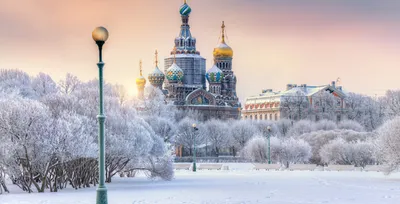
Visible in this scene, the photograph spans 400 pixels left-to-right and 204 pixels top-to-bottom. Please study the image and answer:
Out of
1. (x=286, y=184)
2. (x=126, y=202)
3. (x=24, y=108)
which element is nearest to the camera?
(x=126, y=202)

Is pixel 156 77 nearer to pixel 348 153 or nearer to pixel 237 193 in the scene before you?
pixel 348 153

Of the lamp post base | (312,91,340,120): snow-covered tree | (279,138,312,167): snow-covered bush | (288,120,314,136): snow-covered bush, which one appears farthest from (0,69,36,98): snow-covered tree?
(312,91,340,120): snow-covered tree

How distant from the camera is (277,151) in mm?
71062

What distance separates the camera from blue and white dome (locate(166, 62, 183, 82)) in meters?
127

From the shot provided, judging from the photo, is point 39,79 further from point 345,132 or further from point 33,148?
point 33,148

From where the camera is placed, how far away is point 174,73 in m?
127

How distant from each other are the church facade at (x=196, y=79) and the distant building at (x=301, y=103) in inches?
401

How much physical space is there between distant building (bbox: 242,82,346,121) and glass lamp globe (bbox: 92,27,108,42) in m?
104

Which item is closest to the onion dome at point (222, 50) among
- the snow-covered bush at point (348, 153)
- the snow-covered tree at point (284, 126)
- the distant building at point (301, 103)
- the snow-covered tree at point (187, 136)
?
the distant building at point (301, 103)

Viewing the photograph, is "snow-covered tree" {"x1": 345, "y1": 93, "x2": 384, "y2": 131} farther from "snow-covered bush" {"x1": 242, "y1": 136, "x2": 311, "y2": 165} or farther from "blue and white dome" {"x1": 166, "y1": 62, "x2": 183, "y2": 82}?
"snow-covered bush" {"x1": 242, "y1": 136, "x2": 311, "y2": 165}

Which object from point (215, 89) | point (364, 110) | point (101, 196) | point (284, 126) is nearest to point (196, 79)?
point (215, 89)

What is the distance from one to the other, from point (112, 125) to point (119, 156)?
177 cm

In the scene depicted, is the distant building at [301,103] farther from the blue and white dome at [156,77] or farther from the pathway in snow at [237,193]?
the pathway in snow at [237,193]

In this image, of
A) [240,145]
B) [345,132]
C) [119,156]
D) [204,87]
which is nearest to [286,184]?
[119,156]
